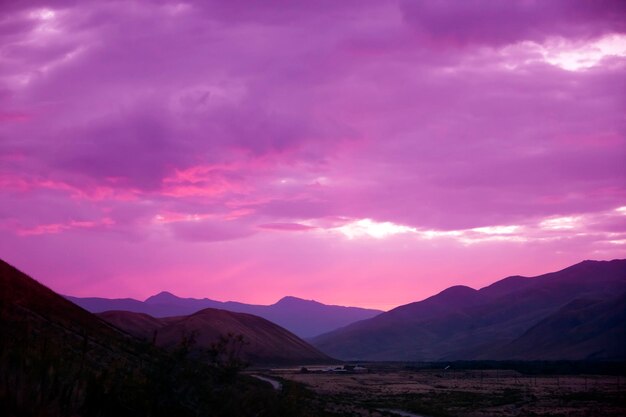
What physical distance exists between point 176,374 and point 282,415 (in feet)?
Result: 16.1

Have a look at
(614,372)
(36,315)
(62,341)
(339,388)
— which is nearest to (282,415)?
(62,341)

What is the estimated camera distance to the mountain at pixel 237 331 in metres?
131

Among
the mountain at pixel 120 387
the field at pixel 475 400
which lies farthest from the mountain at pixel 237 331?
the mountain at pixel 120 387

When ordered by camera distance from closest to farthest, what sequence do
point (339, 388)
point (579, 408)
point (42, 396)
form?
point (42, 396)
point (579, 408)
point (339, 388)

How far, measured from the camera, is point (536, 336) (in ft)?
587

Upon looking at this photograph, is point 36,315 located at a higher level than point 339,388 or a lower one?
higher

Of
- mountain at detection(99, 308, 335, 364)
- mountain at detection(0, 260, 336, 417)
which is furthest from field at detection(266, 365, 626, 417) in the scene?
mountain at detection(99, 308, 335, 364)

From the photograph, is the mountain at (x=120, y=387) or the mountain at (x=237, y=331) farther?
the mountain at (x=237, y=331)

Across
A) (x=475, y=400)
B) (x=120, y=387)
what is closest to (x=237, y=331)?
(x=475, y=400)

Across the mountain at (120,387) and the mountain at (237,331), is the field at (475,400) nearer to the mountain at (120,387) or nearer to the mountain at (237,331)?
the mountain at (120,387)

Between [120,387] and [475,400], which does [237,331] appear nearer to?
[475,400]

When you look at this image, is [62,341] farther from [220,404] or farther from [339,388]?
[339,388]

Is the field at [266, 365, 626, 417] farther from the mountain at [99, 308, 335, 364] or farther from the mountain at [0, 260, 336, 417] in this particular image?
the mountain at [99, 308, 335, 364]

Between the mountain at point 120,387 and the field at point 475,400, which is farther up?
the mountain at point 120,387
